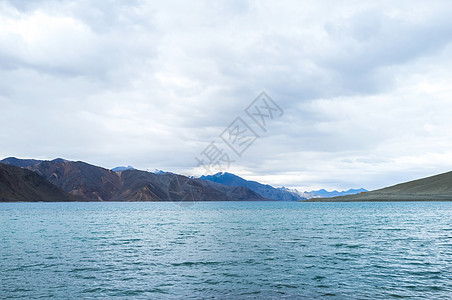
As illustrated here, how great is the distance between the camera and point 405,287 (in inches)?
1020

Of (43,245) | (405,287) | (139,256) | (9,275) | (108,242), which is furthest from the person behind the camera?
(108,242)

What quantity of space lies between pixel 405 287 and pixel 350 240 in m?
28.4

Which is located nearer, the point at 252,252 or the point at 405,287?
the point at 405,287

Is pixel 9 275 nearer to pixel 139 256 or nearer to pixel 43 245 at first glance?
pixel 139 256

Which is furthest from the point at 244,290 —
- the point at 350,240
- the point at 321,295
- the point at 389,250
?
the point at 350,240

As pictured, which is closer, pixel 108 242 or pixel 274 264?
pixel 274 264

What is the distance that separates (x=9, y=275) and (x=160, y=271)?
13.0m

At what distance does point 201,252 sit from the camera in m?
43.4

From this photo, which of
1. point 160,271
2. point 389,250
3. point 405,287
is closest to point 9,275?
point 160,271

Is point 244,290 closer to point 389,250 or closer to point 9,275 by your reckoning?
point 9,275

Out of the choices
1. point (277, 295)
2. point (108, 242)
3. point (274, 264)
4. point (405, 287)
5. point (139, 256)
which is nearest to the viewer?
point (277, 295)

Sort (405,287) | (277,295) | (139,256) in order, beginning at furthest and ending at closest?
1. (139,256)
2. (405,287)
3. (277,295)

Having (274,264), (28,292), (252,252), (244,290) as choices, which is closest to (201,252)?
(252,252)

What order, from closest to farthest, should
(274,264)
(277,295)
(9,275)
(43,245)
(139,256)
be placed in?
(277,295) < (9,275) < (274,264) < (139,256) < (43,245)
